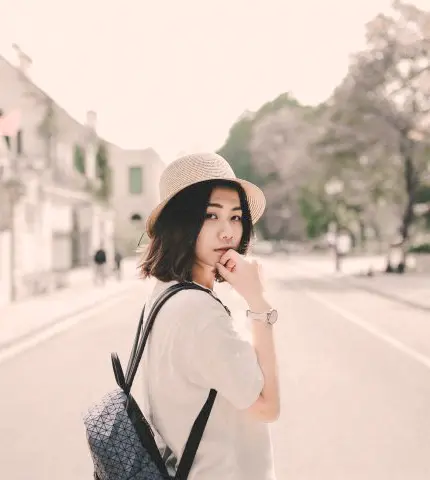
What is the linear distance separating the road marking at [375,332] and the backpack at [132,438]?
8548mm

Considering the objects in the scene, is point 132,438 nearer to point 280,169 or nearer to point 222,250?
point 222,250

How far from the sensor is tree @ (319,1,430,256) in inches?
1356

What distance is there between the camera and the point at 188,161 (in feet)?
7.01

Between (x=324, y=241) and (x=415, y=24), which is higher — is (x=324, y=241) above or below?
below

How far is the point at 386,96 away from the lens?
3512 centimetres

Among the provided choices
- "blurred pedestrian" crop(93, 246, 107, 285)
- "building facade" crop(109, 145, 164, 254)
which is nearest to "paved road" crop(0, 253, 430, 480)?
"blurred pedestrian" crop(93, 246, 107, 285)

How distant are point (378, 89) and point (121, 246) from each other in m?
23.8

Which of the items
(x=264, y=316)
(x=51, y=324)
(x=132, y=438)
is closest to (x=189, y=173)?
(x=264, y=316)

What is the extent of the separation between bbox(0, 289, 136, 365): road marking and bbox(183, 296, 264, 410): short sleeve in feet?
30.7

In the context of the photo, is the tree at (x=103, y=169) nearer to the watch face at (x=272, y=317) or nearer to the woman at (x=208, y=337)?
the woman at (x=208, y=337)

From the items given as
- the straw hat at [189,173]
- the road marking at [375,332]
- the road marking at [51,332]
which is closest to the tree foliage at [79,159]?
the road marking at [51,332]

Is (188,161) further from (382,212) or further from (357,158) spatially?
(382,212)

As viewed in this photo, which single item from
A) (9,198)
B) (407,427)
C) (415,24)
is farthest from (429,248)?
(407,427)

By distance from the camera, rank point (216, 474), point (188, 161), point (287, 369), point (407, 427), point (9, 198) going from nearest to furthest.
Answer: point (216, 474), point (188, 161), point (407, 427), point (287, 369), point (9, 198)
